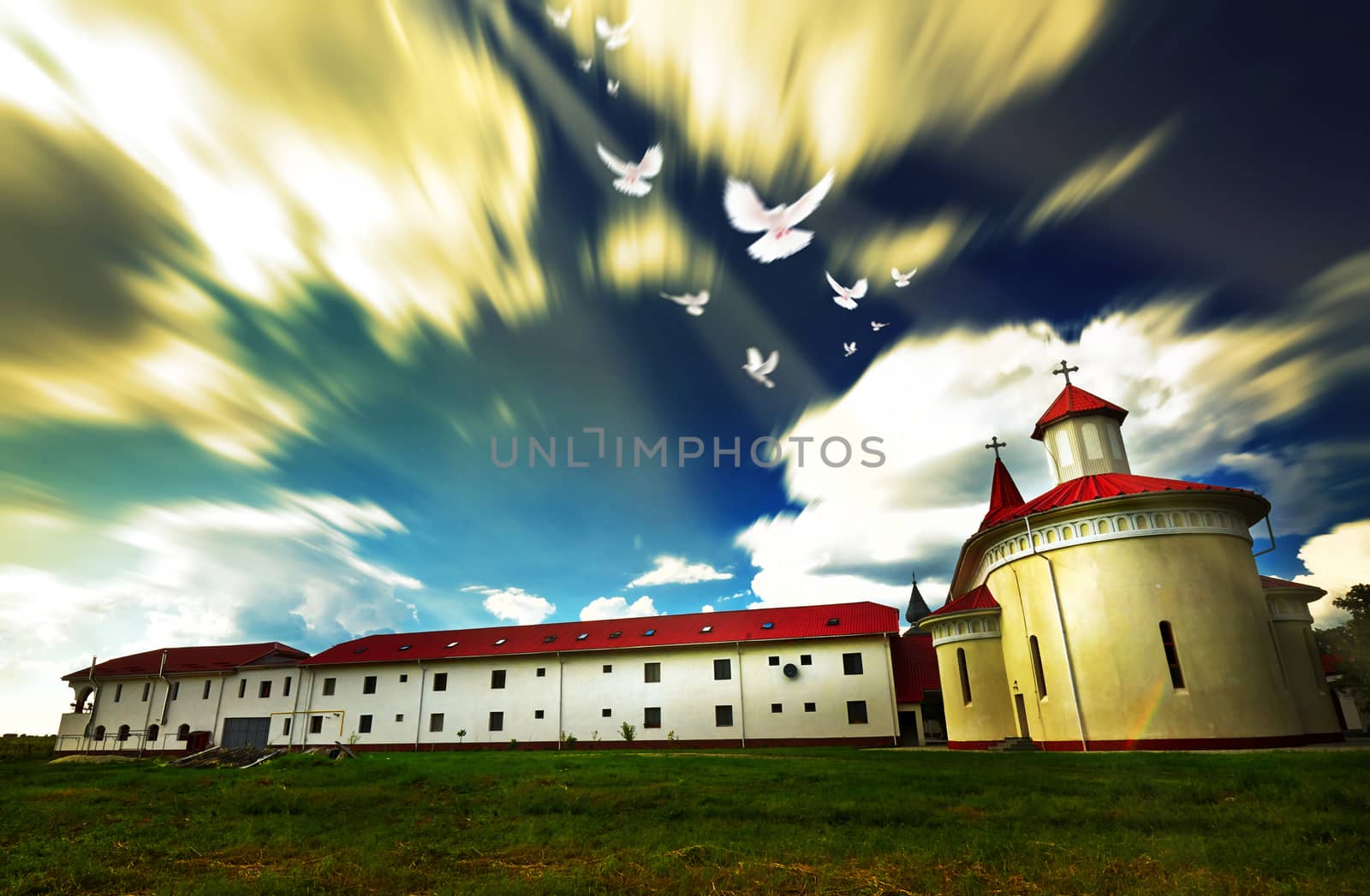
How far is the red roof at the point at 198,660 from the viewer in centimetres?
4725

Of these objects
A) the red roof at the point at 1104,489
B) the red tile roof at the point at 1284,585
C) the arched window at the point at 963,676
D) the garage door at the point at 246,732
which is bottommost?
the garage door at the point at 246,732

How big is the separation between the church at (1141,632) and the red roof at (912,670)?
11.6 m

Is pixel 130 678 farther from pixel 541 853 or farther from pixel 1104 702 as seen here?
pixel 1104 702

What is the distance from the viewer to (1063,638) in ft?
72.2

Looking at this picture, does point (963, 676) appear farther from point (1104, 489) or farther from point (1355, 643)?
point (1355, 643)

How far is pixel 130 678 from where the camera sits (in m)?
49.5

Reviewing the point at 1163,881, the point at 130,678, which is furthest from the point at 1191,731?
the point at 130,678

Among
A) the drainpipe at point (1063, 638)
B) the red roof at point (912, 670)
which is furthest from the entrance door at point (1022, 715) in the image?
the red roof at point (912, 670)

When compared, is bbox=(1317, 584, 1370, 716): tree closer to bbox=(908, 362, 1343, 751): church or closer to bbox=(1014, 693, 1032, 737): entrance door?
bbox=(908, 362, 1343, 751): church

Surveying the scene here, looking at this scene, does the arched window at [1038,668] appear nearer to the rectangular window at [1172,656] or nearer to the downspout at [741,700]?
the rectangular window at [1172,656]

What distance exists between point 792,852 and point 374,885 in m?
4.09

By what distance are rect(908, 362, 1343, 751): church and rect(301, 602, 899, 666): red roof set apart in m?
12.1

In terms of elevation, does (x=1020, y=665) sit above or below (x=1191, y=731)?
above

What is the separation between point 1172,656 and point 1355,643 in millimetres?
12467
